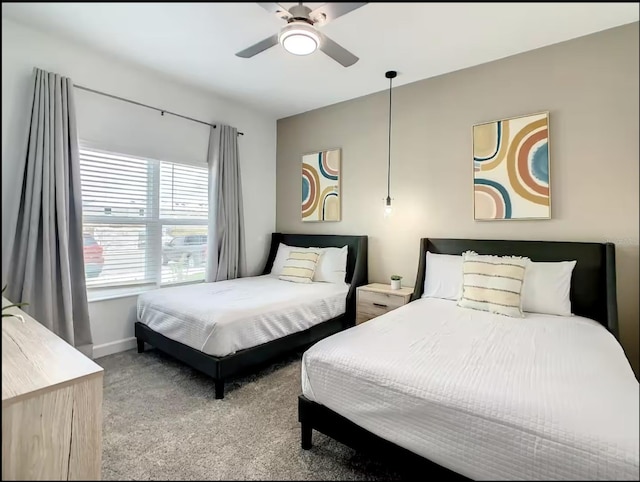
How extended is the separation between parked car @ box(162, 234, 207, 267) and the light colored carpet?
95cm

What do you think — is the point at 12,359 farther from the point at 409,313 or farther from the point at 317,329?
the point at 317,329

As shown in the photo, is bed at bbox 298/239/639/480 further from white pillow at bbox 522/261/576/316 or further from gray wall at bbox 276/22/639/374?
gray wall at bbox 276/22/639/374

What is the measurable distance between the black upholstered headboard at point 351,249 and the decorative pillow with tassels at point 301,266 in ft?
0.73

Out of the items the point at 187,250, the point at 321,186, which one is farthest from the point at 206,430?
the point at 321,186

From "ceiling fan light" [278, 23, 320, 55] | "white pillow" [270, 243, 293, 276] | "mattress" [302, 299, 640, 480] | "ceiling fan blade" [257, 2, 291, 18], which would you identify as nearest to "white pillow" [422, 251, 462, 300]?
"mattress" [302, 299, 640, 480]

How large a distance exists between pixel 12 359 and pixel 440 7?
58.8 inches

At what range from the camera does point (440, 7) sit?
0.82 meters

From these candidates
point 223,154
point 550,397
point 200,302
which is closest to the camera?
point 550,397

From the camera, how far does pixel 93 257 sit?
246 centimetres

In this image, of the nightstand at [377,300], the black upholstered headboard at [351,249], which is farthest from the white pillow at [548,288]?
the black upholstered headboard at [351,249]

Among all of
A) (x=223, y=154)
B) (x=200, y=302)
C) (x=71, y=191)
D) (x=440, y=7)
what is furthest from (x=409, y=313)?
(x=223, y=154)

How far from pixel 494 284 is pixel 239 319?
189 cm

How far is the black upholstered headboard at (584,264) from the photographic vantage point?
5.45ft

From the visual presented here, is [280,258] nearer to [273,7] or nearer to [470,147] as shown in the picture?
[470,147]
